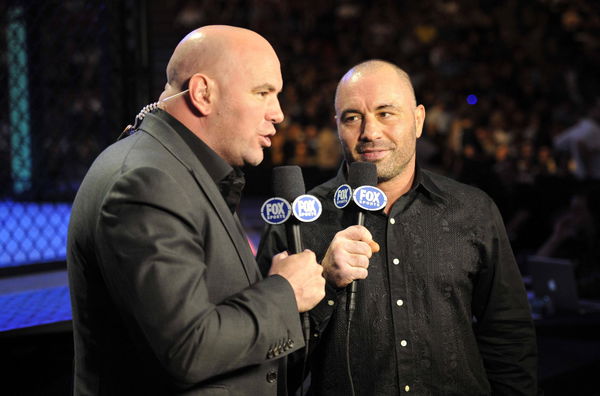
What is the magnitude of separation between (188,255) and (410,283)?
2.37 ft

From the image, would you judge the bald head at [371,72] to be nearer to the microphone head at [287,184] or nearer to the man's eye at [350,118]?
the man's eye at [350,118]

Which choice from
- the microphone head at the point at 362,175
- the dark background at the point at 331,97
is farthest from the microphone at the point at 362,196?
the dark background at the point at 331,97

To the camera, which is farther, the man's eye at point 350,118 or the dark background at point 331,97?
the dark background at point 331,97

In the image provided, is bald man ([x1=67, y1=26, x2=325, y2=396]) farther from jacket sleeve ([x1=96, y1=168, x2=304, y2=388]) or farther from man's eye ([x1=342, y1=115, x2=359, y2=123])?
man's eye ([x1=342, y1=115, x2=359, y2=123])

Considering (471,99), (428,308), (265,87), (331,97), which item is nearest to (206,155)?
(265,87)

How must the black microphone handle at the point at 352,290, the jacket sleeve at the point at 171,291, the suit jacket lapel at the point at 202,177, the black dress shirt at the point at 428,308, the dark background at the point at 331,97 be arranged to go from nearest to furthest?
the jacket sleeve at the point at 171,291 → the suit jacket lapel at the point at 202,177 → the black microphone handle at the point at 352,290 → the black dress shirt at the point at 428,308 → the dark background at the point at 331,97

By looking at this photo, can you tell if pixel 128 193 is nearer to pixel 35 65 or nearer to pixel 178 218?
pixel 178 218

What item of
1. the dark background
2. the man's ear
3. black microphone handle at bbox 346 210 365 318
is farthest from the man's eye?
the dark background

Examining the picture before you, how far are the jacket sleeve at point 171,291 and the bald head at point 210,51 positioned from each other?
9.0 inches

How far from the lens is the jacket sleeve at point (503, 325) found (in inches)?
61.8

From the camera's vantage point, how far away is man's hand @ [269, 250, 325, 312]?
110cm

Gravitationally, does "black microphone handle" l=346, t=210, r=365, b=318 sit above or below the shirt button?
above

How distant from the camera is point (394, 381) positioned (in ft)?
4.86

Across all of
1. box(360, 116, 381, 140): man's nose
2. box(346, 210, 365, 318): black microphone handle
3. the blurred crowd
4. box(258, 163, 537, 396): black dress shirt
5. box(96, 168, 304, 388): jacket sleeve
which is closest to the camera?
box(96, 168, 304, 388): jacket sleeve
